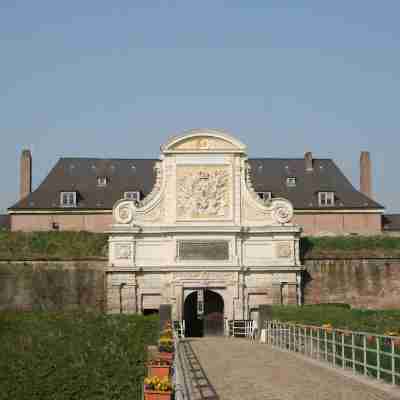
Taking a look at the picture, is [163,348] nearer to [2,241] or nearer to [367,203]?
[2,241]

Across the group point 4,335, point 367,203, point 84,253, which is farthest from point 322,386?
point 367,203

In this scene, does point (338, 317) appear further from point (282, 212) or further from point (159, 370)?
point (159, 370)

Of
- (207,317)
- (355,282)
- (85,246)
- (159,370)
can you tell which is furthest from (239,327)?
(159,370)

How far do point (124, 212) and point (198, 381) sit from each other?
23.2m

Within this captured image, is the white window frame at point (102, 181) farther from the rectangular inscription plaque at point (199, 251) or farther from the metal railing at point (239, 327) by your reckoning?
the metal railing at point (239, 327)

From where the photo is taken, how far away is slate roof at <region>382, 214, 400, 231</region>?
5812cm

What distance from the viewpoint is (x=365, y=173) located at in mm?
59500

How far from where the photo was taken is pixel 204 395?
15008 mm

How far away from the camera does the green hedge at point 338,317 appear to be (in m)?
32.0

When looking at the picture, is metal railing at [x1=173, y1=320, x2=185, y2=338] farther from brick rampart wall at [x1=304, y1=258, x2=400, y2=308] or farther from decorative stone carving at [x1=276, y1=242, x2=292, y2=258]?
brick rampart wall at [x1=304, y1=258, x2=400, y2=308]

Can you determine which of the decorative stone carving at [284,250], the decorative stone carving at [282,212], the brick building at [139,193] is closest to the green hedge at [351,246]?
the decorative stone carving at [284,250]

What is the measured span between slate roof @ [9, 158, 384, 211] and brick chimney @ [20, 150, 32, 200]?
3.25 metres

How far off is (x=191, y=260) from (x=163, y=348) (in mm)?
21897

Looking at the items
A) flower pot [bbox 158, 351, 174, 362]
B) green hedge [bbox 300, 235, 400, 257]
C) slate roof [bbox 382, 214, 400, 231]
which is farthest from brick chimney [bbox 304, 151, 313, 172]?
flower pot [bbox 158, 351, 174, 362]
